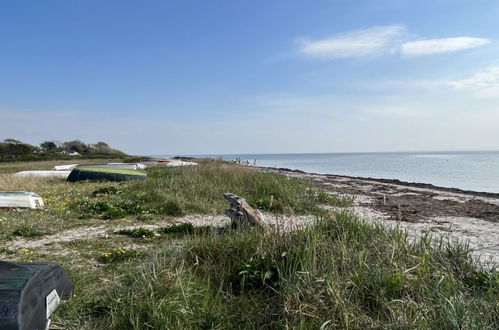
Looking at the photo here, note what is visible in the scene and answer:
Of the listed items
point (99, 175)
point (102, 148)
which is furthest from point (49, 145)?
point (99, 175)

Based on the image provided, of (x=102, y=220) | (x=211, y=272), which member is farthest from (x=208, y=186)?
(x=211, y=272)

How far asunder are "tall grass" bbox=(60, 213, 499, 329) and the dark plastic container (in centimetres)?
44

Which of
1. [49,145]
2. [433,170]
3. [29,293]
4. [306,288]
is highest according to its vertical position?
[49,145]

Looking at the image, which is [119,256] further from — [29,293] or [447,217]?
[447,217]

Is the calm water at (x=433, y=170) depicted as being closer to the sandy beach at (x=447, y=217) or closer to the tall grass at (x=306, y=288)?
the sandy beach at (x=447, y=217)

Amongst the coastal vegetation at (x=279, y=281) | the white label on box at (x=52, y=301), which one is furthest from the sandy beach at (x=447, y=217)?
the white label on box at (x=52, y=301)

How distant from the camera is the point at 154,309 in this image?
325 cm

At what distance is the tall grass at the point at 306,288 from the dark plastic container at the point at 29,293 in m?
0.44

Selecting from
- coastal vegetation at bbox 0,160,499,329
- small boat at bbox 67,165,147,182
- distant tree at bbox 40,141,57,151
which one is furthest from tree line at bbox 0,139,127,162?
coastal vegetation at bbox 0,160,499,329

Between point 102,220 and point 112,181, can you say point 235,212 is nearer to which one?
point 102,220

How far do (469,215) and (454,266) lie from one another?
7258 millimetres

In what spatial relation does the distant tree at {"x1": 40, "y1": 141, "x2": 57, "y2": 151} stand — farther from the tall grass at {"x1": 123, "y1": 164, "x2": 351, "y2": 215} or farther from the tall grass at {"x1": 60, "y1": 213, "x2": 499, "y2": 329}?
the tall grass at {"x1": 60, "y1": 213, "x2": 499, "y2": 329}

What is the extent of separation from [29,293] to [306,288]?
2.51 metres

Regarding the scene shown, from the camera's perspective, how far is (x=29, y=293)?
2936 millimetres
